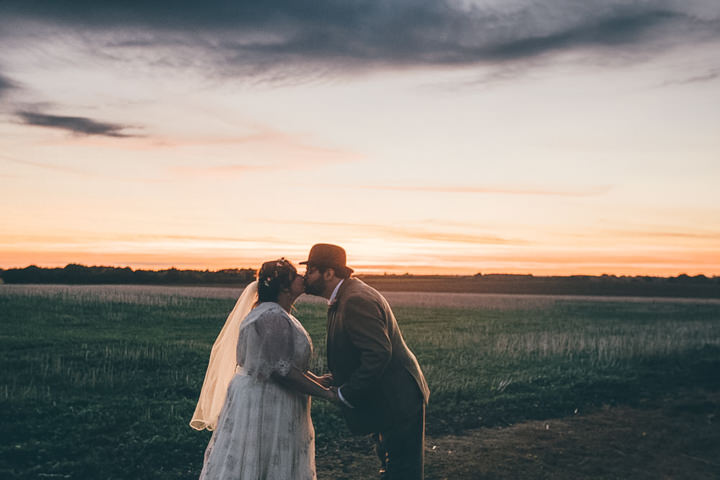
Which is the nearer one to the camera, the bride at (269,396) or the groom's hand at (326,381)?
the bride at (269,396)

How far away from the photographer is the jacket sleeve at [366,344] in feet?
12.6

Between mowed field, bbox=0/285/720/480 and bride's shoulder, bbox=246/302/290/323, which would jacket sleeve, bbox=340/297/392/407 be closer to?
bride's shoulder, bbox=246/302/290/323

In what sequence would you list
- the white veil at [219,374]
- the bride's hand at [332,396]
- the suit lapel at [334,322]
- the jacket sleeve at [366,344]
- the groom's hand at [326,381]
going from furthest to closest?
the white veil at [219,374]
the groom's hand at [326,381]
the suit lapel at [334,322]
the bride's hand at [332,396]
the jacket sleeve at [366,344]

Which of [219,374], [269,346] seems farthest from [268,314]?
[219,374]

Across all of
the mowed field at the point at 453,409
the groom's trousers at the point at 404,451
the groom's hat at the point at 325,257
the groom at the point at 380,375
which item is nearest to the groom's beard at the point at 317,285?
the groom at the point at 380,375

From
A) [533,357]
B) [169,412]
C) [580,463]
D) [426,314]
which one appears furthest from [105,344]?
[426,314]

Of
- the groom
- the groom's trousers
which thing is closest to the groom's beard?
the groom

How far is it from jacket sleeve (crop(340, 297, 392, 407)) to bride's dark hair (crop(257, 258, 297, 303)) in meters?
0.49

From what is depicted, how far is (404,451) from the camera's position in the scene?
4.18m

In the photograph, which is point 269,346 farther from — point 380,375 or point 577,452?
point 577,452

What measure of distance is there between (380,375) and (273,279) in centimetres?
104

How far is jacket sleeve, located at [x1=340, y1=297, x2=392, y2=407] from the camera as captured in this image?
3846 mm

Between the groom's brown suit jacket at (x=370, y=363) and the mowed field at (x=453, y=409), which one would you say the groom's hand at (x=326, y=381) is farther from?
the mowed field at (x=453, y=409)

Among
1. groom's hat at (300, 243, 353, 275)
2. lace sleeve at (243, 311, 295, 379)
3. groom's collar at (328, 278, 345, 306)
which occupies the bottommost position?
lace sleeve at (243, 311, 295, 379)
